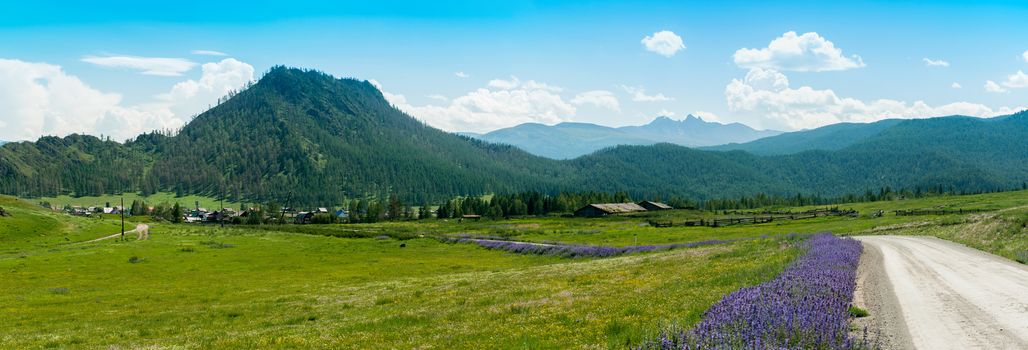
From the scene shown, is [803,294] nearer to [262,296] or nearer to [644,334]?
[644,334]

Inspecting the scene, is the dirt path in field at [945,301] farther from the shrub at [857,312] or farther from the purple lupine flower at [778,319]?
the purple lupine flower at [778,319]

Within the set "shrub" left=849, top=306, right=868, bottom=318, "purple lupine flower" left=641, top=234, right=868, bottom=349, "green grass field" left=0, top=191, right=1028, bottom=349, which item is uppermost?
"purple lupine flower" left=641, top=234, right=868, bottom=349

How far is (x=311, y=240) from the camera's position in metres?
117

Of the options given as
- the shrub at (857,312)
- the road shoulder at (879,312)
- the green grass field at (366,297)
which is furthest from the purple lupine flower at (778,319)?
the green grass field at (366,297)

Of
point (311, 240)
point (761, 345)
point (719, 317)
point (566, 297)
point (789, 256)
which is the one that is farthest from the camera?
point (311, 240)

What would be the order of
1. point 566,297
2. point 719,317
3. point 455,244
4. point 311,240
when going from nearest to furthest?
1. point 719,317
2. point 566,297
3. point 455,244
4. point 311,240

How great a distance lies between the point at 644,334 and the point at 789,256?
62.2 ft

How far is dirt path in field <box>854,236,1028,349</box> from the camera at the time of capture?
14.4m

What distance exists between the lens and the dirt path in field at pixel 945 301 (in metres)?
14.4

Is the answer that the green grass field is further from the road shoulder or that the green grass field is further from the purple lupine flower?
the road shoulder

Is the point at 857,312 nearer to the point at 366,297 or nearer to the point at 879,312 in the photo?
the point at 879,312

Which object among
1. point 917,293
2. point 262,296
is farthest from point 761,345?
point 262,296

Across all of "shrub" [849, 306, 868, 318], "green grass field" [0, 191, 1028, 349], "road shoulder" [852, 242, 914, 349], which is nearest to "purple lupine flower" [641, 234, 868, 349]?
"shrub" [849, 306, 868, 318]

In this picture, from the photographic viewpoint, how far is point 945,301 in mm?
19312
